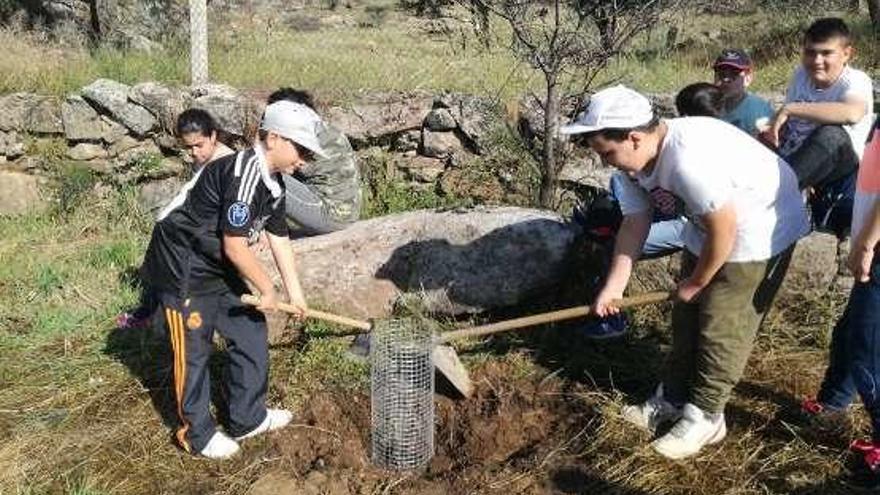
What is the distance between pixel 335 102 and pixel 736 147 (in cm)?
389

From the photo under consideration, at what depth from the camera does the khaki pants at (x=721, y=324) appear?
9.99 feet

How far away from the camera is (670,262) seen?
427cm

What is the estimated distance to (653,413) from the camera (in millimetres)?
3553

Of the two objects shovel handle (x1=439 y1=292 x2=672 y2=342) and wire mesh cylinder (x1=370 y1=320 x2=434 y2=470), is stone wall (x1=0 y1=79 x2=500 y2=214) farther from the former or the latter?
wire mesh cylinder (x1=370 y1=320 x2=434 y2=470)

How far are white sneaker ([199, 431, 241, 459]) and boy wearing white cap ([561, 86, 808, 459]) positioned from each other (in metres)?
1.66

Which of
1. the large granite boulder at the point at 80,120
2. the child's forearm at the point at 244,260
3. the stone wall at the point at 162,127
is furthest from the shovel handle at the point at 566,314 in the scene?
the large granite boulder at the point at 80,120

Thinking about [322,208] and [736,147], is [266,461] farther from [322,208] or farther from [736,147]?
[736,147]

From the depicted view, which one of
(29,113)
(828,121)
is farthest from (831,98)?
(29,113)

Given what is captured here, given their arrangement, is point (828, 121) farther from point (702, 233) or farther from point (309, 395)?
point (309, 395)

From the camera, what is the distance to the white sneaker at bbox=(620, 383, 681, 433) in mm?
3520

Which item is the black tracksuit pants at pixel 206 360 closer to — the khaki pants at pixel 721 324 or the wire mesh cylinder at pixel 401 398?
the wire mesh cylinder at pixel 401 398

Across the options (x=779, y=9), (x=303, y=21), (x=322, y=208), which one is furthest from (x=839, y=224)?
(x=303, y=21)

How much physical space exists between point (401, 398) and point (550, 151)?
2565 mm

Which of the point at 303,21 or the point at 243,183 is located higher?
the point at 243,183
